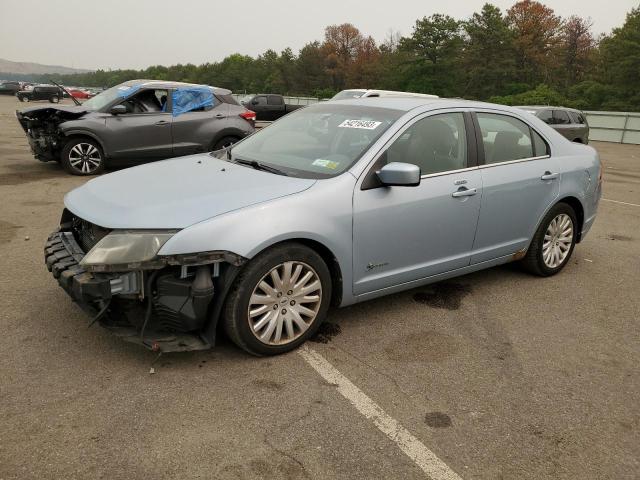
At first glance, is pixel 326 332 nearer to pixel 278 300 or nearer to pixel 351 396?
pixel 278 300

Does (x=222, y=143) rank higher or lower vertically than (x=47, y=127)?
lower

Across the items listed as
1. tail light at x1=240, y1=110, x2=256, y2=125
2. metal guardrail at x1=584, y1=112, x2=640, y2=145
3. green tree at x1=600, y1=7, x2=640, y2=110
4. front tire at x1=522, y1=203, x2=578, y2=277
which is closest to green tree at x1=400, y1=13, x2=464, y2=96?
green tree at x1=600, y1=7, x2=640, y2=110

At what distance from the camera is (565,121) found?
16953mm

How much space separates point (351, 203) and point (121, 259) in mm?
1407

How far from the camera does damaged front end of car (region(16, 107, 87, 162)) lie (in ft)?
29.7

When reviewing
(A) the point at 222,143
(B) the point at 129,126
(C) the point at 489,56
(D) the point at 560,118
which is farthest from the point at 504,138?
(C) the point at 489,56

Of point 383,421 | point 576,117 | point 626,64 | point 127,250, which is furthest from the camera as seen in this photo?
point 626,64

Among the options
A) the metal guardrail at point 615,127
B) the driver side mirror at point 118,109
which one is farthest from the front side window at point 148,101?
the metal guardrail at point 615,127

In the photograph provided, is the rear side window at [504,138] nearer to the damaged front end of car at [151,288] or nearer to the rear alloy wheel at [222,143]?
the damaged front end of car at [151,288]

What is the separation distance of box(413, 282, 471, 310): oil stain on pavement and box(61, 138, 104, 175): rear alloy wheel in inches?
275

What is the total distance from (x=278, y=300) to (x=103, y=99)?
8.01m

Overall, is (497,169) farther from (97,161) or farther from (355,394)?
(97,161)

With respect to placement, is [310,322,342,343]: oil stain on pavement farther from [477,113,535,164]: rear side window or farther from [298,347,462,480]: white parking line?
[477,113,535,164]: rear side window

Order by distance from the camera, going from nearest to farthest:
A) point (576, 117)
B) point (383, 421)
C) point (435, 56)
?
1. point (383, 421)
2. point (576, 117)
3. point (435, 56)
